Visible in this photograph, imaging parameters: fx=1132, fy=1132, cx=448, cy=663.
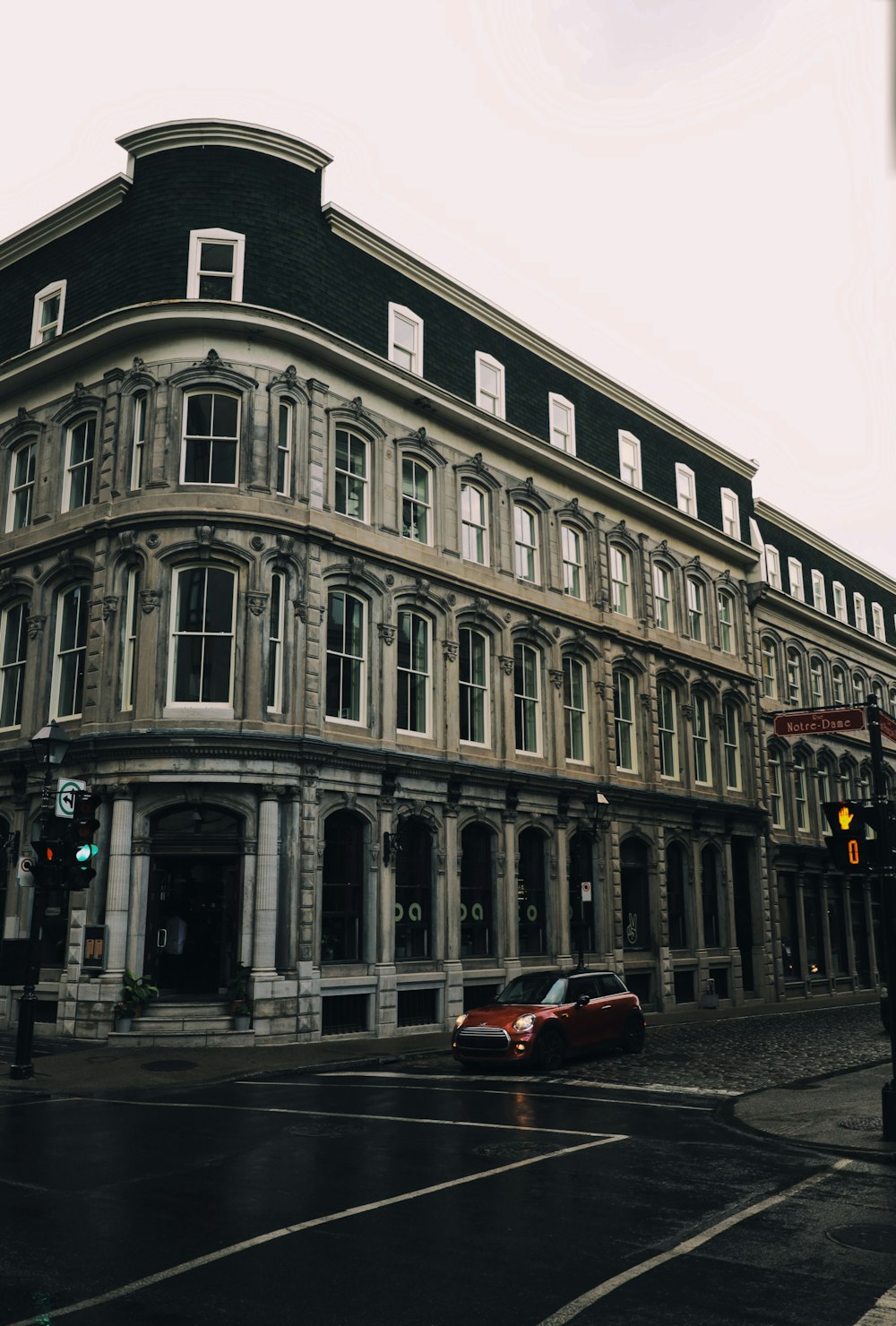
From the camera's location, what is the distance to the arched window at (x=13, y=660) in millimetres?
27594

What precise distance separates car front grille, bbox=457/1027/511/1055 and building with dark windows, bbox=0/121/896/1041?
4987mm

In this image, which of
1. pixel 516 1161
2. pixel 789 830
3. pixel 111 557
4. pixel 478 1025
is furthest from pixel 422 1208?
pixel 789 830

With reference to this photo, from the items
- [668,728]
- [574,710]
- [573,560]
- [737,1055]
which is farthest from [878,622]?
[737,1055]

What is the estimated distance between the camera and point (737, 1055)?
73.3 ft

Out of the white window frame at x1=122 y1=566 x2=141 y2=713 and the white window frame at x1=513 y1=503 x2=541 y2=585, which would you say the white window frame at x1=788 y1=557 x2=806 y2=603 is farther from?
the white window frame at x1=122 y1=566 x2=141 y2=713

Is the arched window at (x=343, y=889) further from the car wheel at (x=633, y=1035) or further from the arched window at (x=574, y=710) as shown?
the arched window at (x=574, y=710)

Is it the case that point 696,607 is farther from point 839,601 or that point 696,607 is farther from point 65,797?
point 65,797

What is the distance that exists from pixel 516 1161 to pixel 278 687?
14.5 meters

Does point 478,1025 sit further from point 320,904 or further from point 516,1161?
point 516,1161

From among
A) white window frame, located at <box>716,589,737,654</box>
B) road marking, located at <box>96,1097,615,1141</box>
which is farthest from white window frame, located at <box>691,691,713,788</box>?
road marking, located at <box>96,1097,615,1141</box>

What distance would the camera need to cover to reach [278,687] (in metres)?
24.7

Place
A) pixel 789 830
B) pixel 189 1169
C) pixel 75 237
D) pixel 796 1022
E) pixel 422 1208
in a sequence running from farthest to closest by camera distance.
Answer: pixel 789 830 → pixel 796 1022 → pixel 75 237 → pixel 189 1169 → pixel 422 1208

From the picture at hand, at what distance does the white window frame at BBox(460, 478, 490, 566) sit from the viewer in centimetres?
3067

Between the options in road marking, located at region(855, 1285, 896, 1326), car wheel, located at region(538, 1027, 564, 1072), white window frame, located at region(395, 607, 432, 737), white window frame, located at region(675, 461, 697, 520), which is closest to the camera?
road marking, located at region(855, 1285, 896, 1326)
